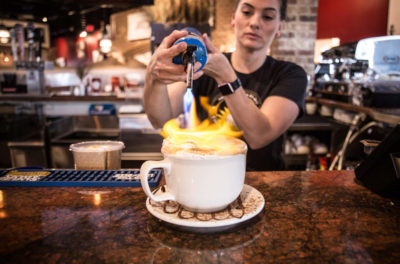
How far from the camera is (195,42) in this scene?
79cm

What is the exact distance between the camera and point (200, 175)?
0.60 m

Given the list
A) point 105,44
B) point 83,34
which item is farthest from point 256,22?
point 83,34

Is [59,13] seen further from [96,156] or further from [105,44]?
[96,156]

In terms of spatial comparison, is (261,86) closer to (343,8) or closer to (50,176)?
(50,176)

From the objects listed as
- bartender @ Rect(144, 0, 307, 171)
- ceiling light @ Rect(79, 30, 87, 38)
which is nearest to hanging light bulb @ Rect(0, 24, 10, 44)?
ceiling light @ Rect(79, 30, 87, 38)

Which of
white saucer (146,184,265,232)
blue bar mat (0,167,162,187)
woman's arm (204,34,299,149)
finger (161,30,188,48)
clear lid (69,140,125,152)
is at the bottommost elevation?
blue bar mat (0,167,162,187)

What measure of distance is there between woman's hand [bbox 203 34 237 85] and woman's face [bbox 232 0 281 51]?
19.6 inches

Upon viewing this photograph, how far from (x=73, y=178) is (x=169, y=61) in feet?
1.55

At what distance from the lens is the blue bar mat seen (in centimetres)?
87

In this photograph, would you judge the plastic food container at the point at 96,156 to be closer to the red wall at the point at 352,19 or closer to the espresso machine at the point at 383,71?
the espresso machine at the point at 383,71

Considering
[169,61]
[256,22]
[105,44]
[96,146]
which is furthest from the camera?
[105,44]

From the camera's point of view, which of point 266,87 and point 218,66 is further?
point 266,87

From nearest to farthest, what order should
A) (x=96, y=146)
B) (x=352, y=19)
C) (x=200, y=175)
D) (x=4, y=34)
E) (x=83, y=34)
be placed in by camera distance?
(x=200, y=175)
(x=96, y=146)
(x=4, y=34)
(x=83, y=34)
(x=352, y=19)

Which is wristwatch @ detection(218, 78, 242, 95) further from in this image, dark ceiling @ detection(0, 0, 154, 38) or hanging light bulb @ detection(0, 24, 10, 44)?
hanging light bulb @ detection(0, 24, 10, 44)
